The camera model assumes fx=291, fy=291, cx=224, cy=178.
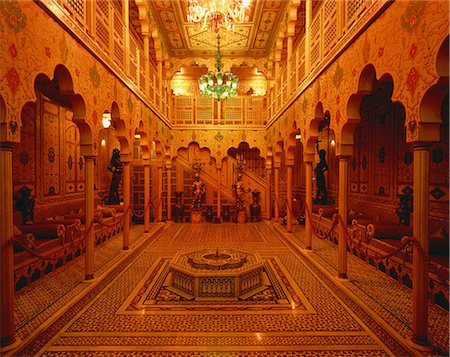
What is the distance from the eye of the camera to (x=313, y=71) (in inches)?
263

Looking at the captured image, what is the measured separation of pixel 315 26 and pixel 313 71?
1.19 m

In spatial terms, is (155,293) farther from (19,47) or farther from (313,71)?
(313,71)

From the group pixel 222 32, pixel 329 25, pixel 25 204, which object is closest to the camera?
pixel 329 25

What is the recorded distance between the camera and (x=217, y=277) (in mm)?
4762

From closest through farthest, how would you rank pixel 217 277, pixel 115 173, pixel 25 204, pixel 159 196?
pixel 217 277 < pixel 25 204 < pixel 115 173 < pixel 159 196

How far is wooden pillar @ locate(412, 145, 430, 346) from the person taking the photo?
126 inches

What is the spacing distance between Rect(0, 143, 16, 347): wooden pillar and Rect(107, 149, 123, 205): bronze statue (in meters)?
7.69

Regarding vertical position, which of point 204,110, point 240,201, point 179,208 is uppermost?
point 204,110

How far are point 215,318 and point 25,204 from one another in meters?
5.35

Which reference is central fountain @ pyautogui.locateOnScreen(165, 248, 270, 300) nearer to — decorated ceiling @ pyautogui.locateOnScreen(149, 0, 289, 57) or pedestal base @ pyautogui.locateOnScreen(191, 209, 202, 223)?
decorated ceiling @ pyautogui.locateOnScreen(149, 0, 289, 57)

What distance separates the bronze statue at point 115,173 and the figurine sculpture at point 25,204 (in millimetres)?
4053

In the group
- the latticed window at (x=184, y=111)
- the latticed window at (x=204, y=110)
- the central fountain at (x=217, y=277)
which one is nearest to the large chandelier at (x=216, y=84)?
the latticed window at (x=204, y=110)

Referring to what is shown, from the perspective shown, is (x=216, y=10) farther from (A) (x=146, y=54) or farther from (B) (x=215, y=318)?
(B) (x=215, y=318)

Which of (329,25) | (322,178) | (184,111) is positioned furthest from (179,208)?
(329,25)
